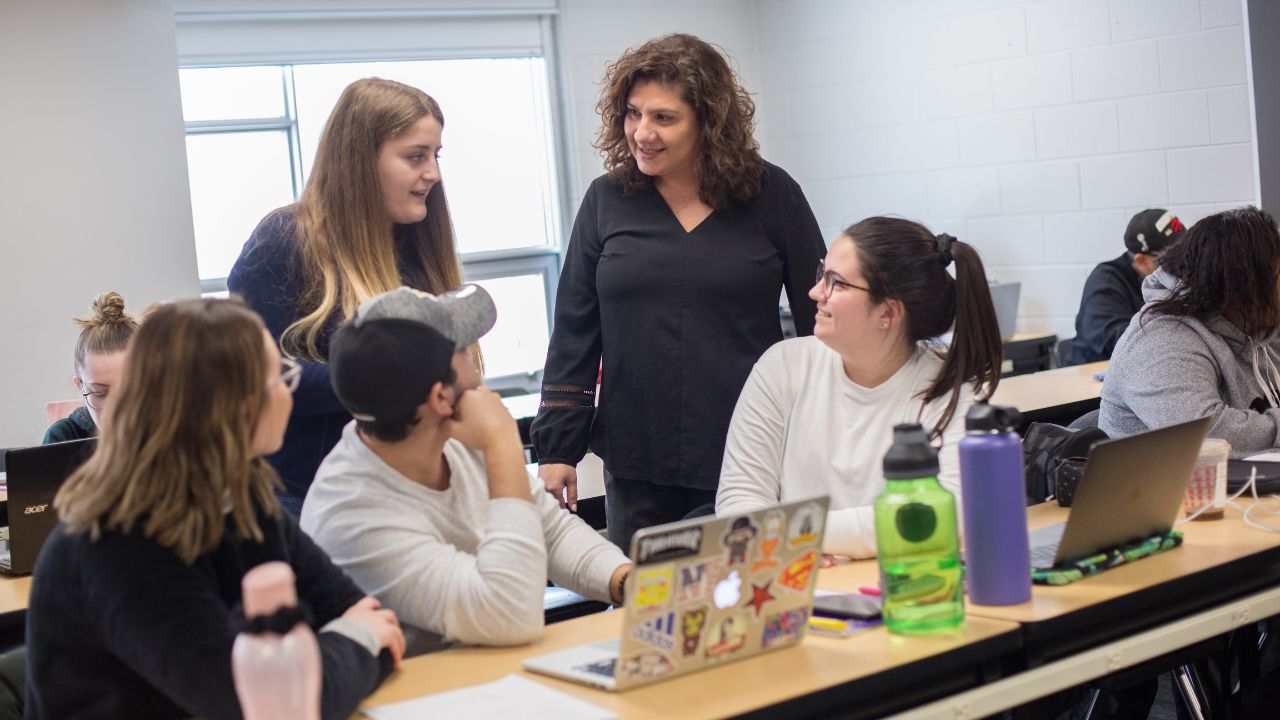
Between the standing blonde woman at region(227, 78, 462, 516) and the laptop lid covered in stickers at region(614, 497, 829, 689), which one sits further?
the standing blonde woman at region(227, 78, 462, 516)

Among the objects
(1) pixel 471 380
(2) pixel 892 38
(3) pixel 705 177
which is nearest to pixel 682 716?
(1) pixel 471 380

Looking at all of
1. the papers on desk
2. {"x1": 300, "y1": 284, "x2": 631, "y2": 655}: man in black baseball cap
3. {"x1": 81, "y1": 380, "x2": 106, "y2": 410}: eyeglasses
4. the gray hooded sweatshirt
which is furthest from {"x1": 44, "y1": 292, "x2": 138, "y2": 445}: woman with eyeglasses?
the gray hooded sweatshirt

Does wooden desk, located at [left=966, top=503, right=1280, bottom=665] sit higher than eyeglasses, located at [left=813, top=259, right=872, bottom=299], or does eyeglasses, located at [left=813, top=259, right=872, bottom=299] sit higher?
eyeglasses, located at [left=813, top=259, right=872, bottom=299]

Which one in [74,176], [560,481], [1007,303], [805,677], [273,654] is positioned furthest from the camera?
[1007,303]

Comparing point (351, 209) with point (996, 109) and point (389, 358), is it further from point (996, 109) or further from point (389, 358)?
point (996, 109)

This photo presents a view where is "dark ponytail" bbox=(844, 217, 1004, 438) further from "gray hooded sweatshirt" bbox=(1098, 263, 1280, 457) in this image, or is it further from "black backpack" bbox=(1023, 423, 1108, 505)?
"gray hooded sweatshirt" bbox=(1098, 263, 1280, 457)

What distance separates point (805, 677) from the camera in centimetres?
139

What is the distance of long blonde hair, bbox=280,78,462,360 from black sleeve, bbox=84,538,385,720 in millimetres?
834

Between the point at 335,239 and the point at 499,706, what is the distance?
1.04 metres

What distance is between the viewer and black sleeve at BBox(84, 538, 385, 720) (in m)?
1.28

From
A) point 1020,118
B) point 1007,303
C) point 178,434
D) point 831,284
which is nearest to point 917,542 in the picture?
point 831,284

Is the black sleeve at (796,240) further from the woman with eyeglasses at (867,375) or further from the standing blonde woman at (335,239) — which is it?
the standing blonde woman at (335,239)

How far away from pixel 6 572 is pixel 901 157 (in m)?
4.32

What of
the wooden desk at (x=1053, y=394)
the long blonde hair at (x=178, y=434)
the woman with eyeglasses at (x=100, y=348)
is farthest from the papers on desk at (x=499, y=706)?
the wooden desk at (x=1053, y=394)
